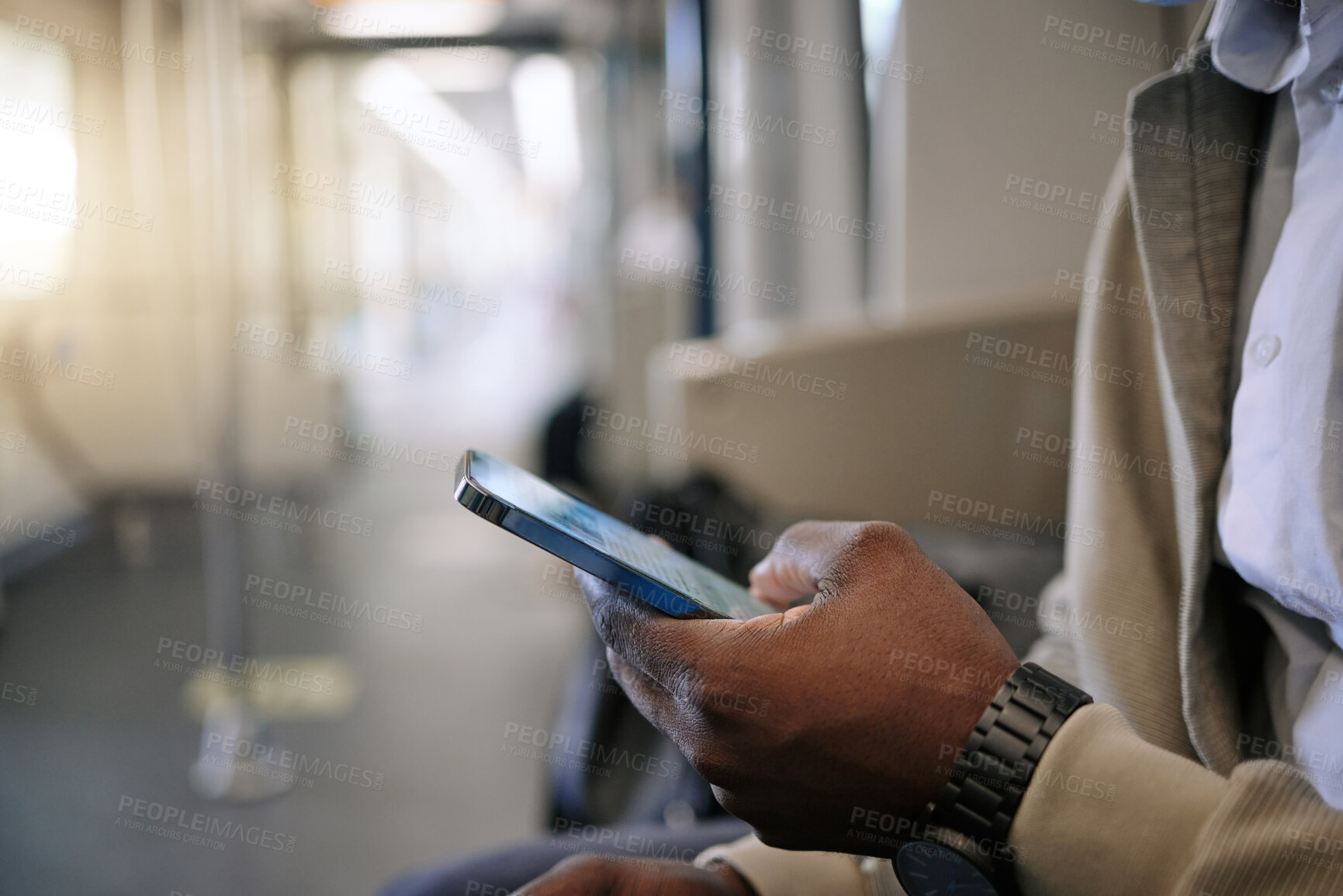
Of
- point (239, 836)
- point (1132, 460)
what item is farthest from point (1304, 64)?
point (239, 836)

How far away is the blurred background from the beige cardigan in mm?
316

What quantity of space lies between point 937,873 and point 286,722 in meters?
1.66

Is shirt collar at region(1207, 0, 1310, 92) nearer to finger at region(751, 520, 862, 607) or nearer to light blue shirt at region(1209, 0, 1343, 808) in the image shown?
light blue shirt at region(1209, 0, 1343, 808)

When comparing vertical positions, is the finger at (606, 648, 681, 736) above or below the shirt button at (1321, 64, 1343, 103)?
below

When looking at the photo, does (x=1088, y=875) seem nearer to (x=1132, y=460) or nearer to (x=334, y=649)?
(x=1132, y=460)

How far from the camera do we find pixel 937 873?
0.38m

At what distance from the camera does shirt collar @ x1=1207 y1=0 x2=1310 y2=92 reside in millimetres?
478

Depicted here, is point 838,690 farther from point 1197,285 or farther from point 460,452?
point 460,452

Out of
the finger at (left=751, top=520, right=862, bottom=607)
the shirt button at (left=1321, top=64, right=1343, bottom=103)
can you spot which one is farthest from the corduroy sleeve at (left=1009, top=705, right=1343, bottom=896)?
the shirt button at (left=1321, top=64, right=1343, bottom=103)

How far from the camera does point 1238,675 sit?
0.55m

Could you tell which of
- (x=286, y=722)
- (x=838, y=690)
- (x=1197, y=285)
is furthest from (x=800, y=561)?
(x=286, y=722)

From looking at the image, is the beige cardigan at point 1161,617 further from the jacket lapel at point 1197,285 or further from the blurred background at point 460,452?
the blurred background at point 460,452

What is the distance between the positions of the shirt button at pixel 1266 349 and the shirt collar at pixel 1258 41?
16cm

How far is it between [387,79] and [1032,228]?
3.63 metres
